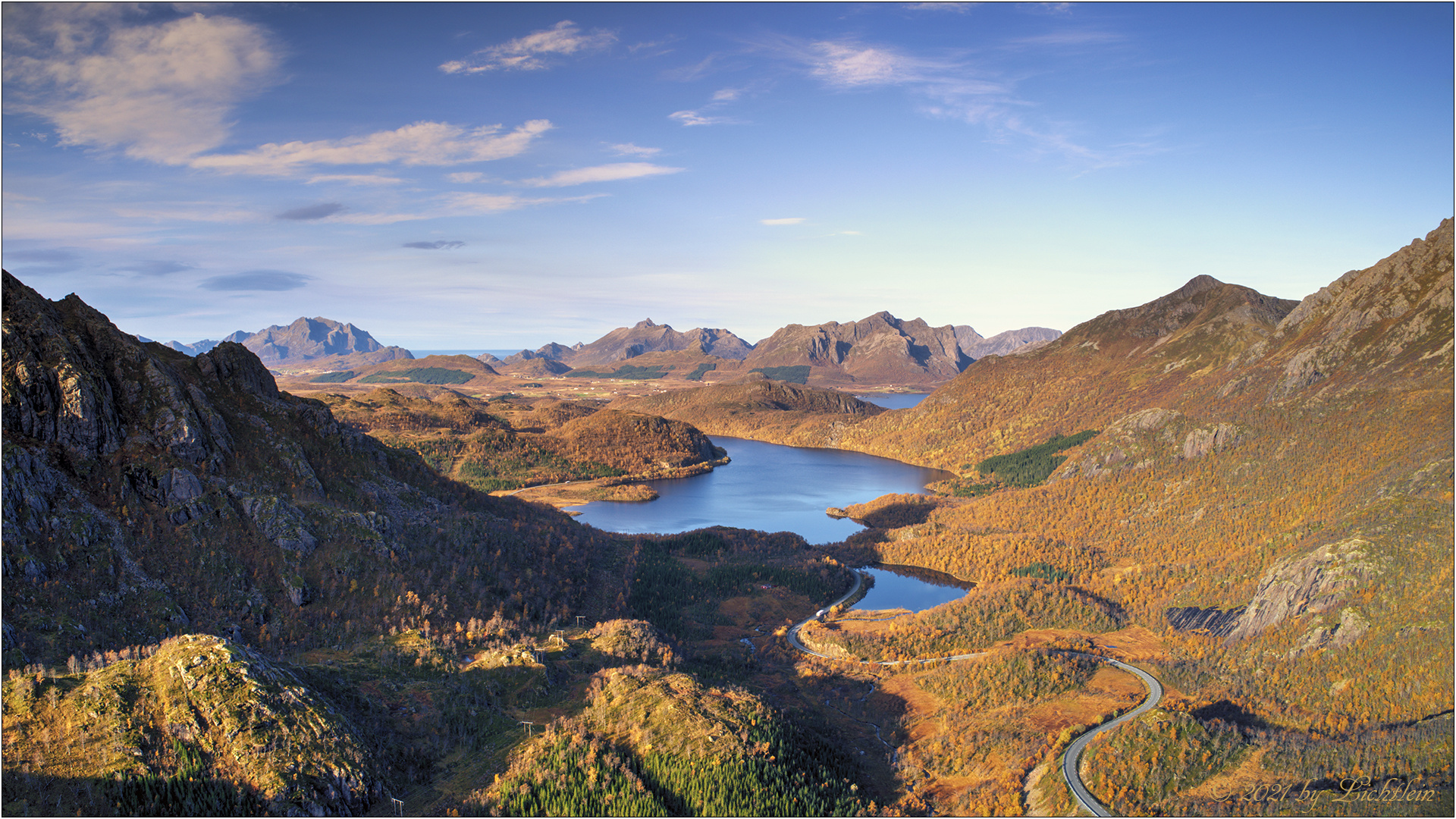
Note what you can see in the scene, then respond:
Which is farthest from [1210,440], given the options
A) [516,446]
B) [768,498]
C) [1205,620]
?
[516,446]

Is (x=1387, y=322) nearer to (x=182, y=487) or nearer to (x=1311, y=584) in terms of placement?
(x=1311, y=584)

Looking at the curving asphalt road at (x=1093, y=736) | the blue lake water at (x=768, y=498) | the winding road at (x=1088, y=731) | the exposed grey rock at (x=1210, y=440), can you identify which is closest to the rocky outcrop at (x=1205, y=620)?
the winding road at (x=1088, y=731)

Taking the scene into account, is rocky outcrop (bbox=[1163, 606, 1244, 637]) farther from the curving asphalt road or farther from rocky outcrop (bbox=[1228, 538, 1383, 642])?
the curving asphalt road

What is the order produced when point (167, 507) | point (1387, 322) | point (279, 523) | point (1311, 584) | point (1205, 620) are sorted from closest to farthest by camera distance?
point (167, 507) → point (279, 523) → point (1311, 584) → point (1205, 620) → point (1387, 322)

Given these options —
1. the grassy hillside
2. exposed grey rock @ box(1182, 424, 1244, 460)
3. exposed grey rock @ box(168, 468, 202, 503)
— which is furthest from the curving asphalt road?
the grassy hillside

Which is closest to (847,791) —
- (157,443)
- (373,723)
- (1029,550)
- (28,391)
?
(373,723)

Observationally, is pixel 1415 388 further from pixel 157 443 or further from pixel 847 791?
pixel 157 443
